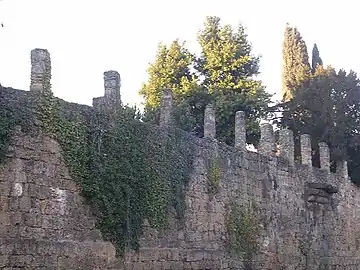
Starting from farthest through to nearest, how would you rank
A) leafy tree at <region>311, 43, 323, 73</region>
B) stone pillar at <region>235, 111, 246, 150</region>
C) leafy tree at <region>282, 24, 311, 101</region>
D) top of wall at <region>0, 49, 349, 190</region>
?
1. leafy tree at <region>311, 43, 323, 73</region>
2. leafy tree at <region>282, 24, 311, 101</region>
3. stone pillar at <region>235, 111, 246, 150</region>
4. top of wall at <region>0, 49, 349, 190</region>

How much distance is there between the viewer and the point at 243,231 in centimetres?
1661

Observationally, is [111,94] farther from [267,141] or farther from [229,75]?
[229,75]

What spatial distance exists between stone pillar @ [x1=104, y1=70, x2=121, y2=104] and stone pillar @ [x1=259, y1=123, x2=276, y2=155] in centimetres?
669

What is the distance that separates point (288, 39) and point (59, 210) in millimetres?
19919

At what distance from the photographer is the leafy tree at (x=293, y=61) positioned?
26.9m

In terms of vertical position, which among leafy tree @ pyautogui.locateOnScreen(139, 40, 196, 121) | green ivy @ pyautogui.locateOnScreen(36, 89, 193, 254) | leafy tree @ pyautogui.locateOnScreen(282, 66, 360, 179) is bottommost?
green ivy @ pyautogui.locateOnScreen(36, 89, 193, 254)

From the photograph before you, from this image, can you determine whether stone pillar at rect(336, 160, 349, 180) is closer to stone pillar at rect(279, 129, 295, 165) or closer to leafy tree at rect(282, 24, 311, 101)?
stone pillar at rect(279, 129, 295, 165)

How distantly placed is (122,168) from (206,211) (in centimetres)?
337

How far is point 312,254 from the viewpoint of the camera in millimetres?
19938

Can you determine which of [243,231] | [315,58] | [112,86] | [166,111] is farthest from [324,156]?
[112,86]

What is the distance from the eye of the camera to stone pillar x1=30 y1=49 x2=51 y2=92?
1147cm

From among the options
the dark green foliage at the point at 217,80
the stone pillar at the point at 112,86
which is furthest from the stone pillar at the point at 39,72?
the dark green foliage at the point at 217,80

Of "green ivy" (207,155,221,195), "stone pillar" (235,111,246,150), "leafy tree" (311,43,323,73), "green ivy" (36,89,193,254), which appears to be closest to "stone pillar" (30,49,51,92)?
"green ivy" (36,89,193,254)

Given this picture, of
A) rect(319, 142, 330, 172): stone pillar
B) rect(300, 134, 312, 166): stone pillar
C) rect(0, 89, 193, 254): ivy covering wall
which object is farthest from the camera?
rect(319, 142, 330, 172): stone pillar
